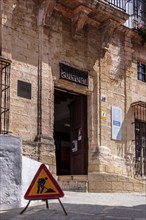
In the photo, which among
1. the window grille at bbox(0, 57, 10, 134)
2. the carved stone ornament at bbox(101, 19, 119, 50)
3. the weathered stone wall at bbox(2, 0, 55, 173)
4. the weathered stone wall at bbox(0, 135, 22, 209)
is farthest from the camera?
the carved stone ornament at bbox(101, 19, 119, 50)

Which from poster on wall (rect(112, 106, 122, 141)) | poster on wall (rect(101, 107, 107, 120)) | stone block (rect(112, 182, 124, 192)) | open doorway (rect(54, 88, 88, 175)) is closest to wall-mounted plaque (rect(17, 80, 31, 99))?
open doorway (rect(54, 88, 88, 175))

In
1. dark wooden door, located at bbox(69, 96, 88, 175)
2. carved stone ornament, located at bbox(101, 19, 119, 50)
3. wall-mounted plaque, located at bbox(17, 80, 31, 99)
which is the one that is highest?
carved stone ornament, located at bbox(101, 19, 119, 50)

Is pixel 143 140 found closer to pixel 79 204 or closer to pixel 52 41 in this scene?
pixel 52 41

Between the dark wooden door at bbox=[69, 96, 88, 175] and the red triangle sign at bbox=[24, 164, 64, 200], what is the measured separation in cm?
743

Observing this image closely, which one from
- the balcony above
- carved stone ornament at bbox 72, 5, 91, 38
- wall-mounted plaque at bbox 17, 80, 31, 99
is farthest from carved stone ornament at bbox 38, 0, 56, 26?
wall-mounted plaque at bbox 17, 80, 31, 99

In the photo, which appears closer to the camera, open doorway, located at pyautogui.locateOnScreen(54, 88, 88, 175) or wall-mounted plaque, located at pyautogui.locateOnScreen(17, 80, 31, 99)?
wall-mounted plaque, located at pyautogui.locateOnScreen(17, 80, 31, 99)

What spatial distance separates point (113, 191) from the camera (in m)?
14.7

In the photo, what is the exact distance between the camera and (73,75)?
15.7 m

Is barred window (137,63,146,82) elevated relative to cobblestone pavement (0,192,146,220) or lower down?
elevated

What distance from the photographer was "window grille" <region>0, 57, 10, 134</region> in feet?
44.3

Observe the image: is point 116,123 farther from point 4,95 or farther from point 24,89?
point 4,95

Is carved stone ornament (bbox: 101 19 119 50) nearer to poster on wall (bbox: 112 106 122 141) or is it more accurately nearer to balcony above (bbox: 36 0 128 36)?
balcony above (bbox: 36 0 128 36)

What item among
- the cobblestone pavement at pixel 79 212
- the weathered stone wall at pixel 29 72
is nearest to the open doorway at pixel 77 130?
the weathered stone wall at pixel 29 72

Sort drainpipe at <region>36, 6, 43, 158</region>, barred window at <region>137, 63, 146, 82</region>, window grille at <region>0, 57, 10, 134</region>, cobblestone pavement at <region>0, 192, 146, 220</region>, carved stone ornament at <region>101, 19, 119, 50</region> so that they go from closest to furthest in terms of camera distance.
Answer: cobblestone pavement at <region>0, 192, 146, 220</region>
window grille at <region>0, 57, 10, 134</region>
drainpipe at <region>36, 6, 43, 158</region>
carved stone ornament at <region>101, 19, 119, 50</region>
barred window at <region>137, 63, 146, 82</region>
